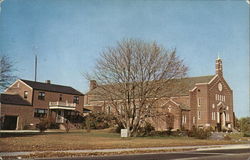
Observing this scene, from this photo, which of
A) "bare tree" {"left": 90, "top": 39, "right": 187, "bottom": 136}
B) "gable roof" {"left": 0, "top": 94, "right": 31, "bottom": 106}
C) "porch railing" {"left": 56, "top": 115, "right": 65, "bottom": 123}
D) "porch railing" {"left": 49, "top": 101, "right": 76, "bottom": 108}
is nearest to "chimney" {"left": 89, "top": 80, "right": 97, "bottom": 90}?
"bare tree" {"left": 90, "top": 39, "right": 187, "bottom": 136}

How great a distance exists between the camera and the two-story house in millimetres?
37781

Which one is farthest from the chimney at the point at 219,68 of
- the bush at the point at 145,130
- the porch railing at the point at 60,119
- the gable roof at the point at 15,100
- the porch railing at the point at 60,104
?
the gable roof at the point at 15,100

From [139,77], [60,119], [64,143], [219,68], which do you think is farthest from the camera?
[219,68]

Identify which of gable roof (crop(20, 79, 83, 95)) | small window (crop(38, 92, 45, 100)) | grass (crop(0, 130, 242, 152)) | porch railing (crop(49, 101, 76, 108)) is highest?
gable roof (crop(20, 79, 83, 95))

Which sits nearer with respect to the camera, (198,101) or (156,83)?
(156,83)

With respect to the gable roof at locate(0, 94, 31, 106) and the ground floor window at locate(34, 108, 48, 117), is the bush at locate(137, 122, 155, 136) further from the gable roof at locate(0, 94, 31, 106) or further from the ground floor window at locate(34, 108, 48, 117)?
the gable roof at locate(0, 94, 31, 106)

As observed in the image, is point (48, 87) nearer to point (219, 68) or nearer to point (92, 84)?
point (92, 84)

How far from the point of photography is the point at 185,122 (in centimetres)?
4862

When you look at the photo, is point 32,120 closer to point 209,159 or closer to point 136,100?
point 136,100

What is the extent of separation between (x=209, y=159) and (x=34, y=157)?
23.5ft

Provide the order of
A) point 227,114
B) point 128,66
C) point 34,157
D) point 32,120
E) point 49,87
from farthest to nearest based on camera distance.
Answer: point 227,114
point 49,87
point 32,120
point 128,66
point 34,157

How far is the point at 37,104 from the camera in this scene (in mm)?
41156

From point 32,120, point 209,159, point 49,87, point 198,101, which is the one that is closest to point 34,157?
point 209,159

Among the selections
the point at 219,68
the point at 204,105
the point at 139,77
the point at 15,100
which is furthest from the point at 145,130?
the point at 219,68
